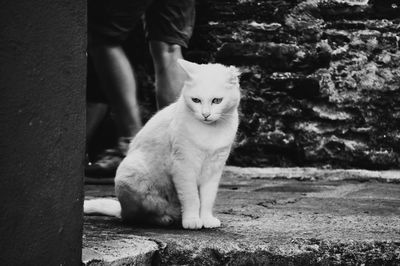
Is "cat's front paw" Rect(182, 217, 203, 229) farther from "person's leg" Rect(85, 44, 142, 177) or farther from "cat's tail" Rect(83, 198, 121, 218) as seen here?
"person's leg" Rect(85, 44, 142, 177)

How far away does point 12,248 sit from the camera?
4.53ft

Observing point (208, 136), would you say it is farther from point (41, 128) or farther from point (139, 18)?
point (139, 18)

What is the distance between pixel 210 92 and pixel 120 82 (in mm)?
1355

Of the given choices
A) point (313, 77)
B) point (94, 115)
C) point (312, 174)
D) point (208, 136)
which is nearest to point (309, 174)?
point (312, 174)

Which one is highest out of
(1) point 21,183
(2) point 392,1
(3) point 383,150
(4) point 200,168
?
(2) point 392,1

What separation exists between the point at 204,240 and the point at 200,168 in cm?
29

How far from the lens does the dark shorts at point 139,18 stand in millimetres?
3363

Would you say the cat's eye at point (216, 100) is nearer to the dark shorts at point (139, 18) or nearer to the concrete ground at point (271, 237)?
the concrete ground at point (271, 237)

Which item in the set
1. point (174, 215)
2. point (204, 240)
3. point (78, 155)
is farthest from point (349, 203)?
point (78, 155)

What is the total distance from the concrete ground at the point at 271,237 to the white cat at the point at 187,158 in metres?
0.09

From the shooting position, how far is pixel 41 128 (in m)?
1.42

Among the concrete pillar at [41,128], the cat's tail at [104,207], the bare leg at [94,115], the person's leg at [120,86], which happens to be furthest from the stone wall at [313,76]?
the concrete pillar at [41,128]

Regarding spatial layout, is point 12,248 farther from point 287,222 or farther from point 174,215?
point 287,222

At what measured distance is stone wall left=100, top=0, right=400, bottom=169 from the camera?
4066 mm
